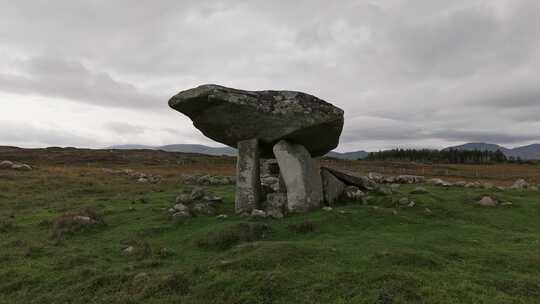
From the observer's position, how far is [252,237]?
1088 centimetres

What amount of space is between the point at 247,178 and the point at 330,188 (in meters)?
3.82

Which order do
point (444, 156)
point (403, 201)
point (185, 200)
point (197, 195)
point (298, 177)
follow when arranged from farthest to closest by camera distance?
1. point (444, 156)
2. point (197, 195)
3. point (185, 200)
4. point (403, 201)
5. point (298, 177)

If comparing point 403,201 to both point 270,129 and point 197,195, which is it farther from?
point 197,195

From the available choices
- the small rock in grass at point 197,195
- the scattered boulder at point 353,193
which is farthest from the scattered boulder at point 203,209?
the scattered boulder at point 353,193

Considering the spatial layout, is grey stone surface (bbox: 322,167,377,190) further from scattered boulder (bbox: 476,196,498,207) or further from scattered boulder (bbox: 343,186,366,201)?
scattered boulder (bbox: 476,196,498,207)

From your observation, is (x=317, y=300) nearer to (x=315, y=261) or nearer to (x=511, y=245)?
(x=315, y=261)

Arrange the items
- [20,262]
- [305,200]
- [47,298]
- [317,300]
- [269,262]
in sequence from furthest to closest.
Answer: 1. [305,200]
2. [20,262]
3. [269,262]
4. [47,298]
5. [317,300]

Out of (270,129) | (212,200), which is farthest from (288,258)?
(212,200)

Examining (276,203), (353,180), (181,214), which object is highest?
(353,180)

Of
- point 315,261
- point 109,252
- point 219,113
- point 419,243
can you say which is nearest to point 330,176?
point 219,113

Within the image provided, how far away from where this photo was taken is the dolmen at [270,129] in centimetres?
1424

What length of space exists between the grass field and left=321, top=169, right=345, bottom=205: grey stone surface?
6.33 feet

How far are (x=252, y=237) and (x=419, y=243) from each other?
15.3 feet

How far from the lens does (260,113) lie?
568 inches
